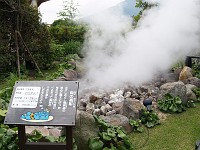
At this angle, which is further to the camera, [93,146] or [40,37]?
[40,37]

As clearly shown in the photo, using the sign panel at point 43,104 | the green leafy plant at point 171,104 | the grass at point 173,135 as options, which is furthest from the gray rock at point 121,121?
the sign panel at point 43,104

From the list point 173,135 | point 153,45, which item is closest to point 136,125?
point 173,135

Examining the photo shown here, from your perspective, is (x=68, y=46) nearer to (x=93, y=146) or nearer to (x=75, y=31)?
(x=75, y=31)

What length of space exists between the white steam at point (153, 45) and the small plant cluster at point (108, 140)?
318 cm

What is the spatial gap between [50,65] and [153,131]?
6667 millimetres

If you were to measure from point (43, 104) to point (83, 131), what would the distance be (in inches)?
32.2

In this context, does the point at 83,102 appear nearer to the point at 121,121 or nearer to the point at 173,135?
the point at 121,121

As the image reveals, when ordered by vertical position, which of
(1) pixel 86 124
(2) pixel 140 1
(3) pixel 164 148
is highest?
(2) pixel 140 1

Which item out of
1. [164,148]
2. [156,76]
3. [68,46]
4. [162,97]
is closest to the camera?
[164,148]

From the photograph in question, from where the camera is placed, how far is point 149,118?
621 cm

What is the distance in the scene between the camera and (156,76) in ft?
28.7

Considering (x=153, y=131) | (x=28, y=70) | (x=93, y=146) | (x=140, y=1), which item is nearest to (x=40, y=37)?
(x=28, y=70)

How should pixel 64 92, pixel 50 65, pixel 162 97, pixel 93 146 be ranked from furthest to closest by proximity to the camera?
pixel 50 65 < pixel 162 97 < pixel 93 146 < pixel 64 92

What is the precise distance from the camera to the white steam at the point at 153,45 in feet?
28.2
